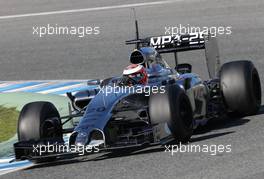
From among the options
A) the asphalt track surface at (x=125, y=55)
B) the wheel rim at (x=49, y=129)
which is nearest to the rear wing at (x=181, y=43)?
the asphalt track surface at (x=125, y=55)

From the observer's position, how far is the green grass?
45.7 ft

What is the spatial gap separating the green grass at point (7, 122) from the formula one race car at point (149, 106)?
1.58 m

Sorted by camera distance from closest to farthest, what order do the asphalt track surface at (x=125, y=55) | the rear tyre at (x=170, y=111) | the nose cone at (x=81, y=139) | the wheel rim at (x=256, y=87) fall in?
the asphalt track surface at (x=125, y=55)
the nose cone at (x=81, y=139)
the rear tyre at (x=170, y=111)
the wheel rim at (x=256, y=87)

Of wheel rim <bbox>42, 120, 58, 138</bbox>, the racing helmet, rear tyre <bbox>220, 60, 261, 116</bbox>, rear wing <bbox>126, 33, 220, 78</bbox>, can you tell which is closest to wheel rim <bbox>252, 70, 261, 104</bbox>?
rear tyre <bbox>220, 60, 261, 116</bbox>

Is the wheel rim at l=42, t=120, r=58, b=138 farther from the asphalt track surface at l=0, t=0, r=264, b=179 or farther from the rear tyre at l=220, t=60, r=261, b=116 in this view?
the rear tyre at l=220, t=60, r=261, b=116

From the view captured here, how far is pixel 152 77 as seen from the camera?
12547 mm

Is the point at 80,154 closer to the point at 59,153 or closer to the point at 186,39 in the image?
the point at 59,153

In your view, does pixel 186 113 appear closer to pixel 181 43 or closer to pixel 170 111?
pixel 170 111

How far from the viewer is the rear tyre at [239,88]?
12.6 metres

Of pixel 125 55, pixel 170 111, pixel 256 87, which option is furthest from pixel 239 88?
pixel 125 55

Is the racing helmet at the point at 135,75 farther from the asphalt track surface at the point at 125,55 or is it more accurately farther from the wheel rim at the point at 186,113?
the asphalt track surface at the point at 125,55

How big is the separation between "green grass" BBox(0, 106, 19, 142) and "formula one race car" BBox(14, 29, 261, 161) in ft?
5.18

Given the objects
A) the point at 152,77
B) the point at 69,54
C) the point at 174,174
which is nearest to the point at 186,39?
the point at 152,77

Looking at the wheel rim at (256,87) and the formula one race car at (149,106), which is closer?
the formula one race car at (149,106)
